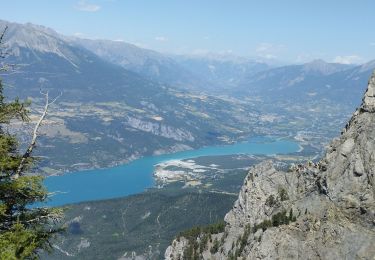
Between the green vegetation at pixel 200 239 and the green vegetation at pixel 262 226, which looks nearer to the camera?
the green vegetation at pixel 262 226

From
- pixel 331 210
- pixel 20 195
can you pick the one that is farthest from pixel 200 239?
pixel 20 195

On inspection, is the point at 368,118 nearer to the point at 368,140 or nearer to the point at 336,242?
the point at 368,140

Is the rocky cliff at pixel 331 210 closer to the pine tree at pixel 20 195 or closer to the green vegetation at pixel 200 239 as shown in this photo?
the green vegetation at pixel 200 239

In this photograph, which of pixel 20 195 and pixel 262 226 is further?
pixel 262 226

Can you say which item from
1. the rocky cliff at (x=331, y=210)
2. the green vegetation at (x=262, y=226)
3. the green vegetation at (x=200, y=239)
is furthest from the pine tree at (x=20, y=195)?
the green vegetation at (x=200, y=239)

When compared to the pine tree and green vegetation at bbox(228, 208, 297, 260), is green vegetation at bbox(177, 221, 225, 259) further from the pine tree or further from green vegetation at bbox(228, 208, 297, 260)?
the pine tree

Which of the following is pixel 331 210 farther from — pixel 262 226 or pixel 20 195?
pixel 20 195
